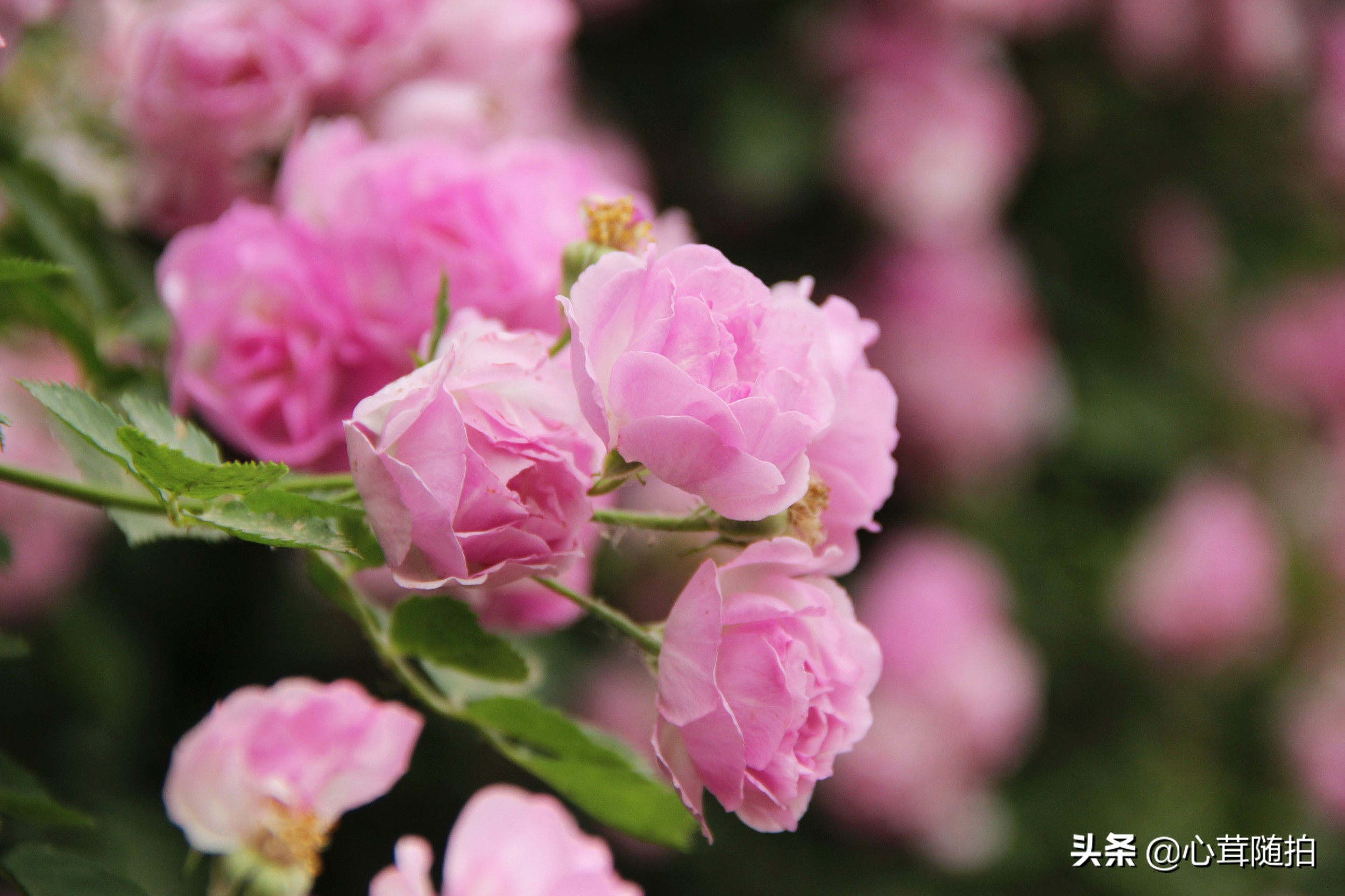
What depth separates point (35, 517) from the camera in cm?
64

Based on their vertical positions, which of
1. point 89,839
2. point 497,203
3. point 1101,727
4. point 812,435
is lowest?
point 89,839

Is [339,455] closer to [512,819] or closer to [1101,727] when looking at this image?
[512,819]

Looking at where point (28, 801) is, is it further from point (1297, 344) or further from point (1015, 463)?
point (1297, 344)

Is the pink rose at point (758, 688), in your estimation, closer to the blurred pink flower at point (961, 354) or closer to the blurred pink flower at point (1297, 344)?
the blurred pink flower at point (961, 354)

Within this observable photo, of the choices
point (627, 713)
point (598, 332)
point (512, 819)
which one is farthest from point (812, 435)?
point (627, 713)

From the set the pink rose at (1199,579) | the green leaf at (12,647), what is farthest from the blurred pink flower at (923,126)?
the green leaf at (12,647)

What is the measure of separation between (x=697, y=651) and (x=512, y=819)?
0.11m

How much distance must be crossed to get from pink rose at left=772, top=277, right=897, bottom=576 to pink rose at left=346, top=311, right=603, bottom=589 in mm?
61

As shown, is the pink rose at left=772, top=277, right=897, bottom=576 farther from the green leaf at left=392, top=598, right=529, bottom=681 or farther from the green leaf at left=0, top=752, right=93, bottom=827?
the green leaf at left=0, top=752, right=93, bottom=827

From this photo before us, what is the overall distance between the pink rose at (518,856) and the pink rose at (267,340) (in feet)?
0.42

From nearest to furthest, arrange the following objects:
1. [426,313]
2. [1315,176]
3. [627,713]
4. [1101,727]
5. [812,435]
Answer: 1. [812,435]
2. [426,313]
3. [627,713]
4. [1101,727]
5. [1315,176]

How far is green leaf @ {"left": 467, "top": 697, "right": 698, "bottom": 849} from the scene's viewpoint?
0.32 metres

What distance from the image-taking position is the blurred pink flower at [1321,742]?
118cm

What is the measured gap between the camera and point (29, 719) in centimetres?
72
